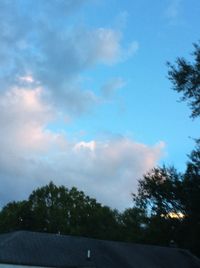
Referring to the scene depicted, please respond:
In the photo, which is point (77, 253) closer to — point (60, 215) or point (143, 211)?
point (143, 211)

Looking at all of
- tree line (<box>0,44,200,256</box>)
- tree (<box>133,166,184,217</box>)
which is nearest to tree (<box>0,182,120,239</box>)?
tree line (<box>0,44,200,256</box>)

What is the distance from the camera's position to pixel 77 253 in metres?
45.9

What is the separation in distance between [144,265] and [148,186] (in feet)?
36.1

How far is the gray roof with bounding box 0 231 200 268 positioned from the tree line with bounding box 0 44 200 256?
13.2 ft

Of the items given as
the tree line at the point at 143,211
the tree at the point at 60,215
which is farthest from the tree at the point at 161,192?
the tree at the point at 60,215

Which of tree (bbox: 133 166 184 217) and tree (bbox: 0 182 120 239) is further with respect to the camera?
tree (bbox: 0 182 120 239)

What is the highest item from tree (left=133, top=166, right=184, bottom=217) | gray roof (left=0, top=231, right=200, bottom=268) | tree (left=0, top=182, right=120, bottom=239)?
tree (left=0, top=182, right=120, bottom=239)

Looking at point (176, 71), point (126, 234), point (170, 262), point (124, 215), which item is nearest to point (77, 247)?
point (170, 262)

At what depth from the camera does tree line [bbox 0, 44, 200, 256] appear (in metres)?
46.7

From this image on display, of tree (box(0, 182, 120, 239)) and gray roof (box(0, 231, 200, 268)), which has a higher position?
tree (box(0, 182, 120, 239))

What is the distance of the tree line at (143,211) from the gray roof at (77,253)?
4026 millimetres

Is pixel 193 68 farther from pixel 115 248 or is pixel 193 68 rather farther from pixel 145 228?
pixel 145 228

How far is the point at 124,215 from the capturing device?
86.5 m

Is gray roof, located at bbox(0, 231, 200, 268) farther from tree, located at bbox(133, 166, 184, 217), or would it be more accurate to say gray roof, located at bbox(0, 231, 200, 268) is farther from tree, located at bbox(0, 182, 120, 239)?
tree, located at bbox(0, 182, 120, 239)
